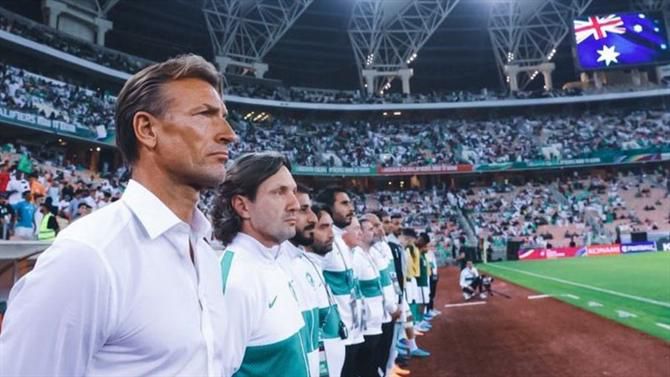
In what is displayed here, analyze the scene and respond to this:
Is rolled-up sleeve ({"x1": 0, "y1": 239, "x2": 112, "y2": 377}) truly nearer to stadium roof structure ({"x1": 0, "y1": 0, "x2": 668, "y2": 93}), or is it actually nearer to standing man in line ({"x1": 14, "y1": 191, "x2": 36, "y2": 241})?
standing man in line ({"x1": 14, "y1": 191, "x2": 36, "y2": 241})

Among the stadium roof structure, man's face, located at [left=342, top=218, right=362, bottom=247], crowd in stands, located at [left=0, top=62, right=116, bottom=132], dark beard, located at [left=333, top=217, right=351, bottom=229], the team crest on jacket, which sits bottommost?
the team crest on jacket

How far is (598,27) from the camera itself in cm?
3744

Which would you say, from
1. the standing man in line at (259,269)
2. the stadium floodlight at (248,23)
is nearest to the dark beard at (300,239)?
the standing man in line at (259,269)

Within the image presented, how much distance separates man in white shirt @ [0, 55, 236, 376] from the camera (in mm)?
1023

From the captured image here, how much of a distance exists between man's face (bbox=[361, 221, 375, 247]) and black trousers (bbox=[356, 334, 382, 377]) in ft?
4.12

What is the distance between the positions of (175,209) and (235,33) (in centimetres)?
3763

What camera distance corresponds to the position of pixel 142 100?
4.67ft

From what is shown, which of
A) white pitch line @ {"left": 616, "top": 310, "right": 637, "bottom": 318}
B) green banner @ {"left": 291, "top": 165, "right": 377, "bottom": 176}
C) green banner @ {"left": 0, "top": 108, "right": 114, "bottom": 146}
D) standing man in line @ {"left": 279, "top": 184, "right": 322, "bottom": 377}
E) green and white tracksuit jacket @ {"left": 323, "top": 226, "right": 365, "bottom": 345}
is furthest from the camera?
green banner @ {"left": 291, "top": 165, "right": 377, "bottom": 176}

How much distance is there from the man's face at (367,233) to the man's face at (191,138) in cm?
449

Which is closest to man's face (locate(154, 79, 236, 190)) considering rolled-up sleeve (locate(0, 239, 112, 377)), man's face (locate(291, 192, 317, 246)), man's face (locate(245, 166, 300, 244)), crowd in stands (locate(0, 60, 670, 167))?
rolled-up sleeve (locate(0, 239, 112, 377))

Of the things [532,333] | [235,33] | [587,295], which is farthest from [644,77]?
[532,333]

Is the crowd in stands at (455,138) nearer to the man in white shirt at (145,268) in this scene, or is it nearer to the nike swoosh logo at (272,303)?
the nike swoosh logo at (272,303)

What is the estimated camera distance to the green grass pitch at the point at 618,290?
875 centimetres

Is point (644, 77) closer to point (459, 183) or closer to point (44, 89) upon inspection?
point (459, 183)
